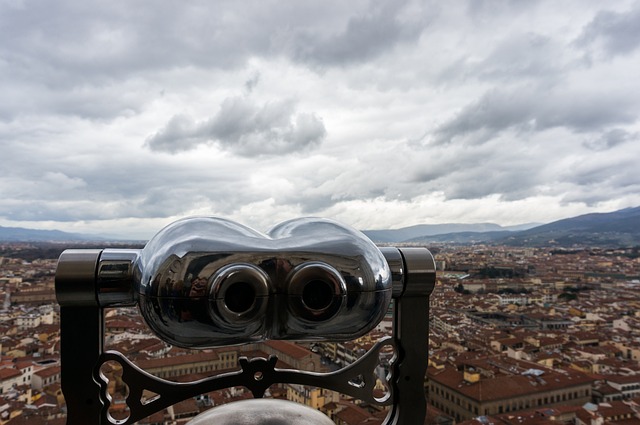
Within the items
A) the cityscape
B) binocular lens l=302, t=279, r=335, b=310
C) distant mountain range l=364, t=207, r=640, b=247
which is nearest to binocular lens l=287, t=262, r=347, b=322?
binocular lens l=302, t=279, r=335, b=310

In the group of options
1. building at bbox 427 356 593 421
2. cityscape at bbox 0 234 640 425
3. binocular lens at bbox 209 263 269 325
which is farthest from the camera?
building at bbox 427 356 593 421

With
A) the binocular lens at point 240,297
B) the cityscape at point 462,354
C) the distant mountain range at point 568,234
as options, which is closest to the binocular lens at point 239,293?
the binocular lens at point 240,297

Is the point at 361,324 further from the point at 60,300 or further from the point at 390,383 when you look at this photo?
the point at 60,300

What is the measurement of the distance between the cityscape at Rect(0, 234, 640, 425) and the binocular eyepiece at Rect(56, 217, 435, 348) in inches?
3.6

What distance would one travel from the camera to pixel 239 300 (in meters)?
0.60

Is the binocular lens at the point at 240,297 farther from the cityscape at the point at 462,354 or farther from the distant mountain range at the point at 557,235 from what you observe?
the distant mountain range at the point at 557,235

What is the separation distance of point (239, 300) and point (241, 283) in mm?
22

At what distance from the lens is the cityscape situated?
2326 mm

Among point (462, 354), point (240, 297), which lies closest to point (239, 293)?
point (240, 297)

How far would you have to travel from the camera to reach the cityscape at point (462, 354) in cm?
233

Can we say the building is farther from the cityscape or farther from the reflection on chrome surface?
the reflection on chrome surface

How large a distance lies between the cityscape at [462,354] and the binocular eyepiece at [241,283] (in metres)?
0.09

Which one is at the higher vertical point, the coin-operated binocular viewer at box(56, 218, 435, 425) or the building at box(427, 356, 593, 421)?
the coin-operated binocular viewer at box(56, 218, 435, 425)

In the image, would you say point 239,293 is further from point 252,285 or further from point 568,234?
point 568,234
